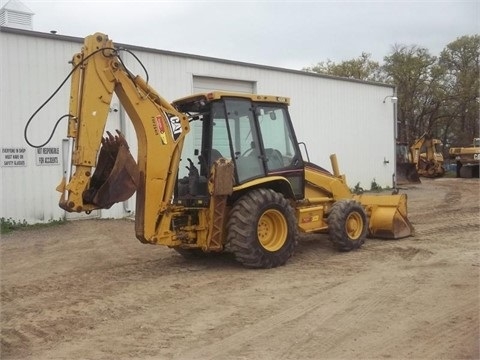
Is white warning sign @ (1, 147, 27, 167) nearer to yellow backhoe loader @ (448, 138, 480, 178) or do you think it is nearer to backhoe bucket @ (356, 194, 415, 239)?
backhoe bucket @ (356, 194, 415, 239)

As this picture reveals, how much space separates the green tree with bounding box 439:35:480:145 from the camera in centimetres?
4434

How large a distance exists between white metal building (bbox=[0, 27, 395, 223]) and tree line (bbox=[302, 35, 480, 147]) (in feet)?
73.0

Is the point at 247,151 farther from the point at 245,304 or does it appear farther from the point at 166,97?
the point at 166,97

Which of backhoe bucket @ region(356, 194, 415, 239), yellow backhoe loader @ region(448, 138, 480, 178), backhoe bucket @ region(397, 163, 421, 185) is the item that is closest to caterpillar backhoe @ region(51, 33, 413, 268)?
backhoe bucket @ region(356, 194, 415, 239)

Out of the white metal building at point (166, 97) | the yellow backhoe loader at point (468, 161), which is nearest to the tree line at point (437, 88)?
the yellow backhoe loader at point (468, 161)

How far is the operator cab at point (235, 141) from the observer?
Result: 7.78 metres

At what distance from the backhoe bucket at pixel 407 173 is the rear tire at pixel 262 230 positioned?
20.4 meters

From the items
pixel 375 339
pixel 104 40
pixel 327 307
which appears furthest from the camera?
pixel 104 40

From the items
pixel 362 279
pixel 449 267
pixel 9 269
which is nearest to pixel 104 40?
pixel 9 269

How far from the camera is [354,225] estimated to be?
9.19m

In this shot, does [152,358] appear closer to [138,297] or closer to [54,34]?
[138,297]

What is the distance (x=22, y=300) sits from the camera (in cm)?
623

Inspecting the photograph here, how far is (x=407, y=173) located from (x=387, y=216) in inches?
716

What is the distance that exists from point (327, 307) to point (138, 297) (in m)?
2.18
